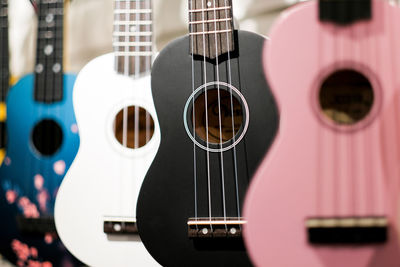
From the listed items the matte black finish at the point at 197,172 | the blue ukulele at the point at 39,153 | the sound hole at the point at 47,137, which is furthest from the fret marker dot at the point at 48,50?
the matte black finish at the point at 197,172

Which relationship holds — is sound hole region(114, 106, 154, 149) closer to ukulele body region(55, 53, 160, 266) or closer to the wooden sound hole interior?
ukulele body region(55, 53, 160, 266)

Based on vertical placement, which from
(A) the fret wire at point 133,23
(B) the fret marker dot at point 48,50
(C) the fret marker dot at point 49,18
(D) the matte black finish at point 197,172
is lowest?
(D) the matte black finish at point 197,172

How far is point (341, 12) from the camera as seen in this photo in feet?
1.80

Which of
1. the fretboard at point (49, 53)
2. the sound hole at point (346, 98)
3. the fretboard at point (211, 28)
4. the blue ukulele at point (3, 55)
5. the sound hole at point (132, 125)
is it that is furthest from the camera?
the blue ukulele at point (3, 55)

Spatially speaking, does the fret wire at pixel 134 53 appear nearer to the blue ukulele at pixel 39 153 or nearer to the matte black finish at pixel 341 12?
the blue ukulele at pixel 39 153

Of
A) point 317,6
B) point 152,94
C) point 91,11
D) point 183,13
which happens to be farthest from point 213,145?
point 91,11

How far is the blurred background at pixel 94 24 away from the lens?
1033 millimetres

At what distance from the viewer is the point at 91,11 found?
1.33 meters

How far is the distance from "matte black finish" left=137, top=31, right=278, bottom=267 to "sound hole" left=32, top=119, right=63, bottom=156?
0.39 m

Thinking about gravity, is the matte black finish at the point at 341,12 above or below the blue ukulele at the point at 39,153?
above

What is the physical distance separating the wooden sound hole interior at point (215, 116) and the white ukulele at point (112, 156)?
3.8 inches

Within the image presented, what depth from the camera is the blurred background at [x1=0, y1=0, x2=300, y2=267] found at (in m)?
1.03

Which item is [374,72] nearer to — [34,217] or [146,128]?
[146,128]

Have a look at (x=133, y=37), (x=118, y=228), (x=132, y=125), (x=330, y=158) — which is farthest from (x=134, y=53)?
(x=330, y=158)
